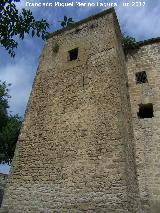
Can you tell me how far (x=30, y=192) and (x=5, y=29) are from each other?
5.63 metres

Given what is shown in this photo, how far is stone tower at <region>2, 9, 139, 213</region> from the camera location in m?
7.30

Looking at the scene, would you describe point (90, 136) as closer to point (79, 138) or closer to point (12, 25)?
point (79, 138)

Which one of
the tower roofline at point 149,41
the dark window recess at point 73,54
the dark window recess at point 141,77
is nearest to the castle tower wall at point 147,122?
the tower roofline at point 149,41

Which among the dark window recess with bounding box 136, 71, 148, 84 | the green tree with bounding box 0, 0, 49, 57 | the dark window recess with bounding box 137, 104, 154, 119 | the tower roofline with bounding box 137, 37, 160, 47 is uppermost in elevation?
the tower roofline with bounding box 137, 37, 160, 47

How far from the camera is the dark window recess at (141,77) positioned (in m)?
11.1

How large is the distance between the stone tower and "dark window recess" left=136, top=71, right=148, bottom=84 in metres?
0.62

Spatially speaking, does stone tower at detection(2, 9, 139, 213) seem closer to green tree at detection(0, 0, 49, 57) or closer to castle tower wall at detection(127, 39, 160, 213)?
castle tower wall at detection(127, 39, 160, 213)

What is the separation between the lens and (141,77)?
37.0 feet

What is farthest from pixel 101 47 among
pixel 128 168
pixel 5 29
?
pixel 5 29

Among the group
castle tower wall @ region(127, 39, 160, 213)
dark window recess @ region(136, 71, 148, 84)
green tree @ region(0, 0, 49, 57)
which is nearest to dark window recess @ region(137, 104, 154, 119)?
castle tower wall @ region(127, 39, 160, 213)

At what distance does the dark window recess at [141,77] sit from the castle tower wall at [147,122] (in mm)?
102

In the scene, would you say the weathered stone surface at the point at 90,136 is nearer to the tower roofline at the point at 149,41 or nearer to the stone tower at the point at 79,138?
the stone tower at the point at 79,138

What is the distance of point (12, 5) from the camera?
4.07 m

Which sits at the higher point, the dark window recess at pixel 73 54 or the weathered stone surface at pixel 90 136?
the dark window recess at pixel 73 54
